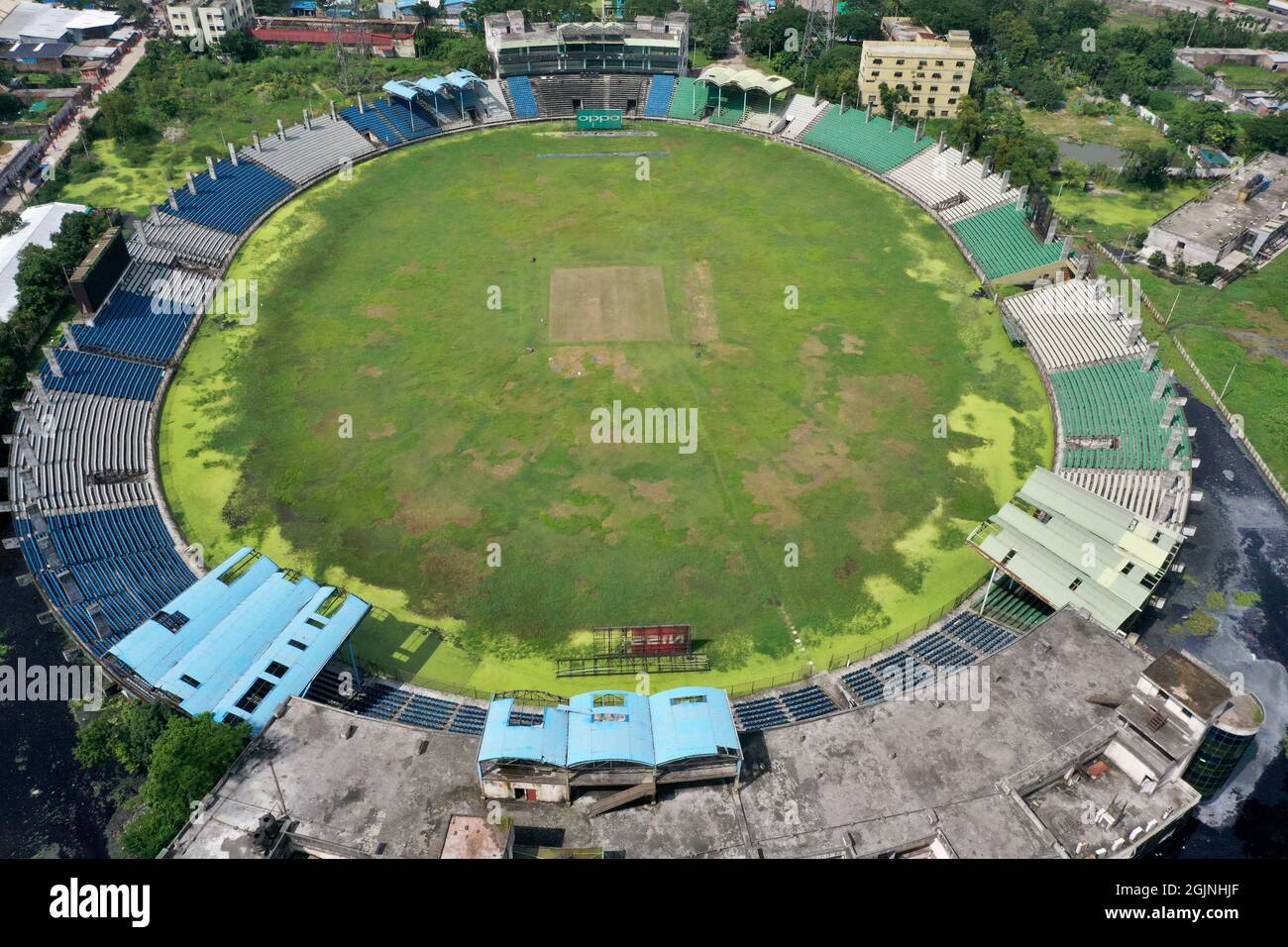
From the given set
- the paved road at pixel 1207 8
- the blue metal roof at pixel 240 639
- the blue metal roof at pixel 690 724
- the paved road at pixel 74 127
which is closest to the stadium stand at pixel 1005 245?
the blue metal roof at pixel 690 724

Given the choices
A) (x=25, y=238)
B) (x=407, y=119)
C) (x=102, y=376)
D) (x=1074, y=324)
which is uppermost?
(x=407, y=119)

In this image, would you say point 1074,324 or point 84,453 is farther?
point 1074,324

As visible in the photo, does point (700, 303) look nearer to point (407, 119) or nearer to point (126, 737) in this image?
point (126, 737)

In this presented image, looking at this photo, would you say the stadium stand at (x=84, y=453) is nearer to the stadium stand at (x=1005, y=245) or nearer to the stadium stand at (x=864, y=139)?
the stadium stand at (x=1005, y=245)

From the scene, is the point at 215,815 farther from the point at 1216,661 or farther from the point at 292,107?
the point at 292,107

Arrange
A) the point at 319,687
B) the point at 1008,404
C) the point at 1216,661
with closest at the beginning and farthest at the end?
the point at 319,687 < the point at 1216,661 < the point at 1008,404

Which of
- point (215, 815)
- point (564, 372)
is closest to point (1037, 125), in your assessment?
point (564, 372)

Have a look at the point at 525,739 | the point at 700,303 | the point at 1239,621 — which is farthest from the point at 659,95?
the point at 525,739
